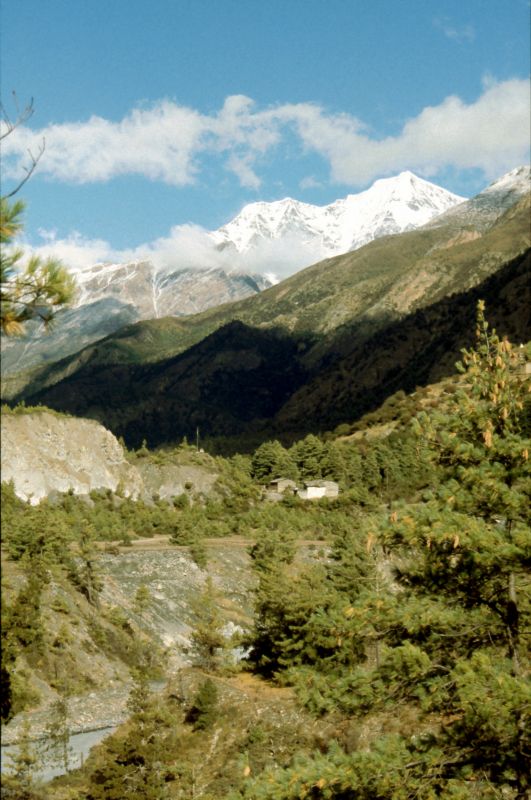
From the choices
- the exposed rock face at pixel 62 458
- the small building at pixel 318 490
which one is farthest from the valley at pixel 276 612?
the small building at pixel 318 490

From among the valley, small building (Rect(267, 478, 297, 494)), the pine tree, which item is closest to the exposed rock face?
the valley

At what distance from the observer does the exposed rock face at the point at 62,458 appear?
6525cm

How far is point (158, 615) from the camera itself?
49.2 m

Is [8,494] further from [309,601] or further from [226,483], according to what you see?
[226,483]

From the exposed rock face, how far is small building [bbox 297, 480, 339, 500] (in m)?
21.2

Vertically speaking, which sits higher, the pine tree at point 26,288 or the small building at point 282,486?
the pine tree at point 26,288

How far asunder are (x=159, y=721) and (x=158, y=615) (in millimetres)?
25176

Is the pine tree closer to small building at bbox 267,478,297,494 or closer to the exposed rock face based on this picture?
the exposed rock face

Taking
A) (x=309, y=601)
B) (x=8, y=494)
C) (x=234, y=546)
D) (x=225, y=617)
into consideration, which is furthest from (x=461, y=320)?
(x=8, y=494)

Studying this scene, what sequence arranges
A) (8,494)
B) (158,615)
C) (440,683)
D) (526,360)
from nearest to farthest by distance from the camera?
(8,494)
(440,683)
(526,360)
(158,615)

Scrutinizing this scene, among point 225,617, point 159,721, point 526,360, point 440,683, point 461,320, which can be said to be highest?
point 461,320

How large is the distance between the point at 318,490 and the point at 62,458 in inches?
→ 1315

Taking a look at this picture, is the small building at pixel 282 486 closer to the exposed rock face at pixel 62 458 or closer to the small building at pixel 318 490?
the small building at pixel 318 490

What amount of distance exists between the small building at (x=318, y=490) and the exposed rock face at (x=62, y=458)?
69.5ft
